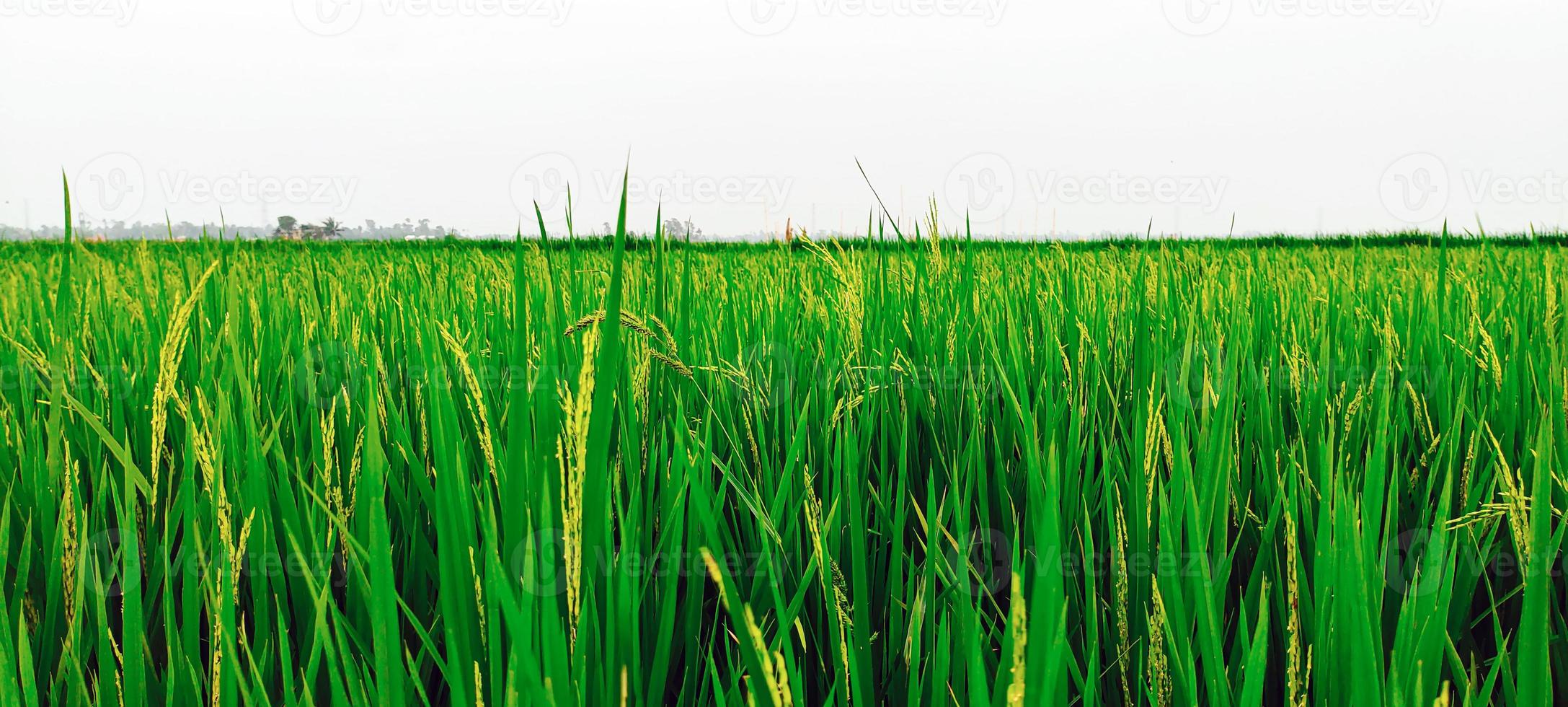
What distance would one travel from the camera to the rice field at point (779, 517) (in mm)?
495

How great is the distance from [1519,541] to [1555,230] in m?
14.6

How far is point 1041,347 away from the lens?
3.99 ft

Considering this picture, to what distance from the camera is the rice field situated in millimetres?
495

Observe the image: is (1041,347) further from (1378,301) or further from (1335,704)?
(1378,301)

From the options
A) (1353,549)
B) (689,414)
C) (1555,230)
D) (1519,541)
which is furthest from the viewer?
(1555,230)

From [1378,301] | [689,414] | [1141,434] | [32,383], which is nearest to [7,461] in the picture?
[32,383]

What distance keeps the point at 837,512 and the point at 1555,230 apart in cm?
1492

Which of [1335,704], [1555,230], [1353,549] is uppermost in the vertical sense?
[1555,230]

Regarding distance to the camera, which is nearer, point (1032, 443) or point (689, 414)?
point (1032, 443)

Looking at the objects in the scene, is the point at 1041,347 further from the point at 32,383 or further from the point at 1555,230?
the point at 1555,230

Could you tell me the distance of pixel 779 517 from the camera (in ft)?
2.33

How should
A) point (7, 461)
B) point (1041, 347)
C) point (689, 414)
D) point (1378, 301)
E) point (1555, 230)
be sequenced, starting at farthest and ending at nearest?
1. point (1555, 230)
2. point (1378, 301)
3. point (1041, 347)
4. point (689, 414)
5. point (7, 461)

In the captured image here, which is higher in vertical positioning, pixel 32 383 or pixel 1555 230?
pixel 1555 230

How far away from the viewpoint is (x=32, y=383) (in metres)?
1.05
